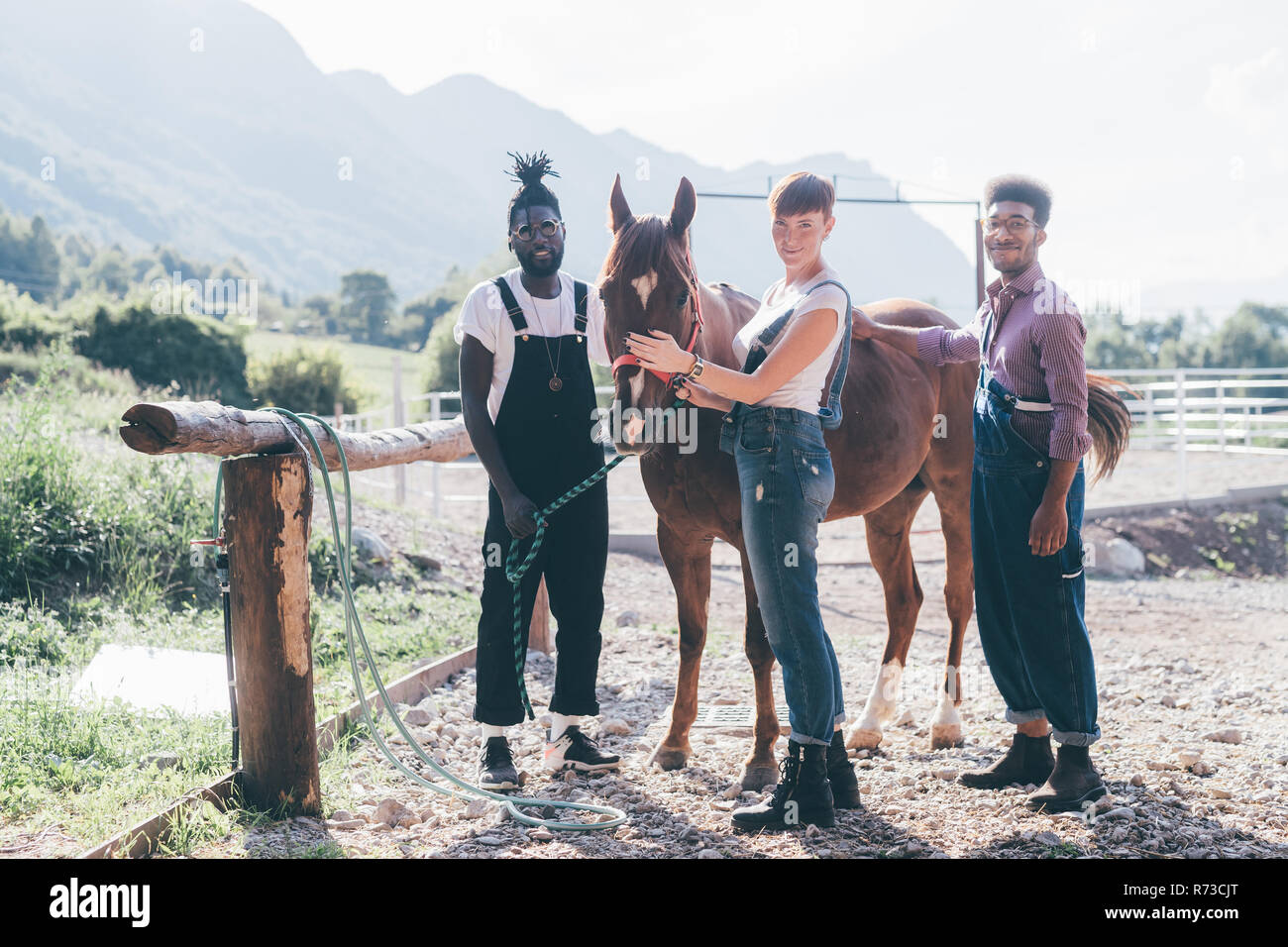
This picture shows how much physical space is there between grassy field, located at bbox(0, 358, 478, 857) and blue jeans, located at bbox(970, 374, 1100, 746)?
253cm

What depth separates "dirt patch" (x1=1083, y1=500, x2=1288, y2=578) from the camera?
33.4ft

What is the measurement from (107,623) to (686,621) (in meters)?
3.46

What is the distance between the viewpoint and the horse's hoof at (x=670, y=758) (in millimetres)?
3723

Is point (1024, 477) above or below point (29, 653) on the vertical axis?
above

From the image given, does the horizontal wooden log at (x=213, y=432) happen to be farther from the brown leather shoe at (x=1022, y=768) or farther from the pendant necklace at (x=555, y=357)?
the brown leather shoe at (x=1022, y=768)

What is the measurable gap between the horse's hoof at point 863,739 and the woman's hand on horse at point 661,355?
2.09 metres

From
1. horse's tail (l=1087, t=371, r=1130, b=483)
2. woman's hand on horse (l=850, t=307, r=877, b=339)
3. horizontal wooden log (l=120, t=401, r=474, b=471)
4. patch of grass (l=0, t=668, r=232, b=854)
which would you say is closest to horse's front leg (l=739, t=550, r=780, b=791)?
woman's hand on horse (l=850, t=307, r=877, b=339)

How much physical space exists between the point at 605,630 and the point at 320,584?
192cm

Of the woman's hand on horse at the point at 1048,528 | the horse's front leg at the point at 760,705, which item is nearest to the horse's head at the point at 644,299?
the horse's front leg at the point at 760,705

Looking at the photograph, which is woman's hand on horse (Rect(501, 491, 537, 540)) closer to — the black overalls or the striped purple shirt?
the black overalls

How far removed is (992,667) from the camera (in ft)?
11.4

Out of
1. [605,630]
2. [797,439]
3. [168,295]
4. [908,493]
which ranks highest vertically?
[168,295]
